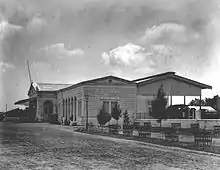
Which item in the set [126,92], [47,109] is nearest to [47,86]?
[47,109]

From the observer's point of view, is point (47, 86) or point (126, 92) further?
point (47, 86)

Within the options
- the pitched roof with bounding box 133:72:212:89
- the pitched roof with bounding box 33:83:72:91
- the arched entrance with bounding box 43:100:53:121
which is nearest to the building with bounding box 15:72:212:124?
the pitched roof with bounding box 133:72:212:89

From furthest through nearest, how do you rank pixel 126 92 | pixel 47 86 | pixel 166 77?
pixel 47 86 → pixel 166 77 → pixel 126 92

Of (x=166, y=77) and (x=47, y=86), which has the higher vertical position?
(x=47, y=86)

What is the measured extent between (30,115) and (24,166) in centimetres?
6276

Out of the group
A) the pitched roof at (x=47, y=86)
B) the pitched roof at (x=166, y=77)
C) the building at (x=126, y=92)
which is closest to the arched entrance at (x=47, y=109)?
the pitched roof at (x=47, y=86)

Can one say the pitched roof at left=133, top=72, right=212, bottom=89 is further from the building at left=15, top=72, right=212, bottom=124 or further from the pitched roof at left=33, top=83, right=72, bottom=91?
the pitched roof at left=33, top=83, right=72, bottom=91

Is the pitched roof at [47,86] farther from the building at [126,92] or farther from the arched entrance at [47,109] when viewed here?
the building at [126,92]

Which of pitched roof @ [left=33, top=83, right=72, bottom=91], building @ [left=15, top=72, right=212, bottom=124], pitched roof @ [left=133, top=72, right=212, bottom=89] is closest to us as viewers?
building @ [left=15, top=72, right=212, bottom=124]

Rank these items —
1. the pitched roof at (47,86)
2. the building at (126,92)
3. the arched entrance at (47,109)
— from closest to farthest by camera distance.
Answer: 1. the building at (126,92)
2. the arched entrance at (47,109)
3. the pitched roof at (47,86)

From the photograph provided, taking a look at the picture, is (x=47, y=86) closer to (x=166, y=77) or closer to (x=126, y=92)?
(x=126, y=92)

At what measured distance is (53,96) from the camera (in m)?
67.1

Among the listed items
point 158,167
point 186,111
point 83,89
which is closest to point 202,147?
point 158,167

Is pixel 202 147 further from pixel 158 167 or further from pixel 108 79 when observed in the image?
pixel 108 79
